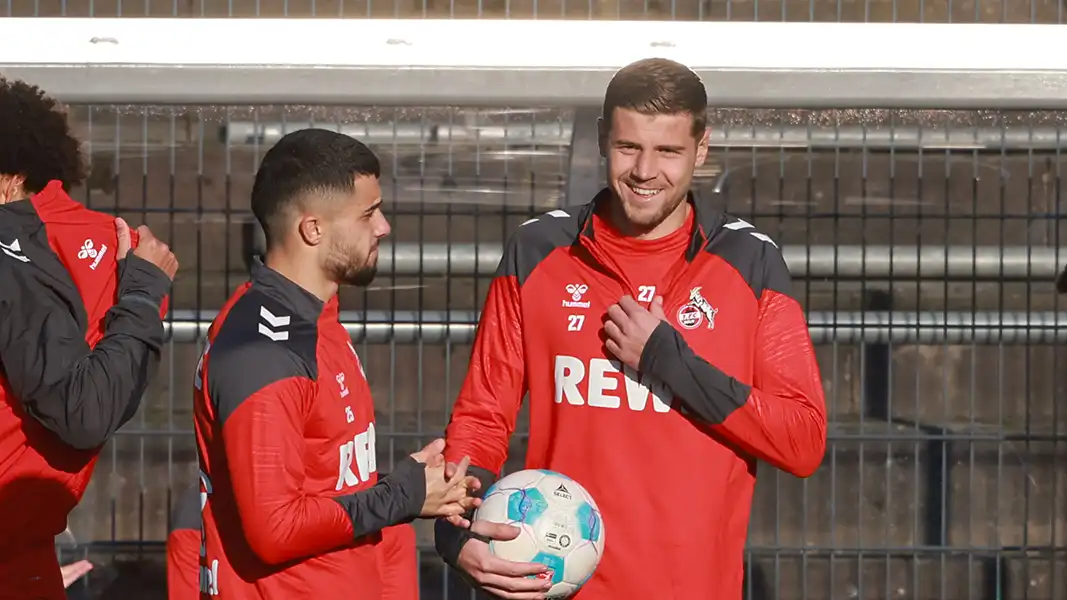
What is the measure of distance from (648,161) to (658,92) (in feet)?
0.49

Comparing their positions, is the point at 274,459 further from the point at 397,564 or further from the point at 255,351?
the point at 397,564

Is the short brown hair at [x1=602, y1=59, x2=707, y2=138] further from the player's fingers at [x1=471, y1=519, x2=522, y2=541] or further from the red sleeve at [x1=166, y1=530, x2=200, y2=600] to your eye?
the red sleeve at [x1=166, y1=530, x2=200, y2=600]

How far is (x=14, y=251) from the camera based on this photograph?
3.14 metres

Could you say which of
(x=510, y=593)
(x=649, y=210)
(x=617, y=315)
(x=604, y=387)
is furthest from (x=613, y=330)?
(x=510, y=593)

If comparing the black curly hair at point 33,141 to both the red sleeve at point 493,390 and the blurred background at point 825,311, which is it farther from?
the blurred background at point 825,311

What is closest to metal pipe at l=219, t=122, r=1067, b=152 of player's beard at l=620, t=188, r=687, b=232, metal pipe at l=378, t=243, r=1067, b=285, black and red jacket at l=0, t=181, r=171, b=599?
metal pipe at l=378, t=243, r=1067, b=285

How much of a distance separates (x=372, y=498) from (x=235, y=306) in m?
0.48

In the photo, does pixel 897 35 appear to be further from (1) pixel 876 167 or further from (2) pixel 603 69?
(1) pixel 876 167

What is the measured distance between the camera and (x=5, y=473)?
3.12m

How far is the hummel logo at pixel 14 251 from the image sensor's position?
313cm

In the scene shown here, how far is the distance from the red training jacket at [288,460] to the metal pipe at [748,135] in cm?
244

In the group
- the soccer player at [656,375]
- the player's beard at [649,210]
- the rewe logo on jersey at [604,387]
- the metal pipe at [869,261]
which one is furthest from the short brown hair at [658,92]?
the metal pipe at [869,261]

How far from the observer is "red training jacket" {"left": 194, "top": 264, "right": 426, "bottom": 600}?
8.79 ft

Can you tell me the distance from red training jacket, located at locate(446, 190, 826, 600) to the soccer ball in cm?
9
